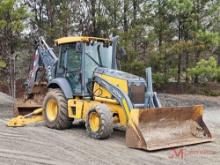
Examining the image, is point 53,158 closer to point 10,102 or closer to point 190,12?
point 10,102

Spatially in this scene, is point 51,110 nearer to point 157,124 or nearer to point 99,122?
point 99,122

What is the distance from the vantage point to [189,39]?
2133 centimetres

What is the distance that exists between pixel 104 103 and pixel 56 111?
1.60m

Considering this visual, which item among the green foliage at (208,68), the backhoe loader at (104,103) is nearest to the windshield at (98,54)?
the backhoe loader at (104,103)

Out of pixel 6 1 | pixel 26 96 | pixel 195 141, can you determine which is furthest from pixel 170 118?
pixel 6 1

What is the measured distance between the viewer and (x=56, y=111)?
10.7 metres

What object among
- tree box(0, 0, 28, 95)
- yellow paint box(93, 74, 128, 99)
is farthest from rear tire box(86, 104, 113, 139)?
tree box(0, 0, 28, 95)

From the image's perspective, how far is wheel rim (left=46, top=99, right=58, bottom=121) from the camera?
35.0 feet

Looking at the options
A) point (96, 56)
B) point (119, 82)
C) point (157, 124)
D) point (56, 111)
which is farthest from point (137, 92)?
point (56, 111)

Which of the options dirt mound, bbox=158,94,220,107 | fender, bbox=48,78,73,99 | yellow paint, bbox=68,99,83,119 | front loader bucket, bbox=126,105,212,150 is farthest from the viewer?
dirt mound, bbox=158,94,220,107

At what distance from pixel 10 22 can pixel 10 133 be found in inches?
282

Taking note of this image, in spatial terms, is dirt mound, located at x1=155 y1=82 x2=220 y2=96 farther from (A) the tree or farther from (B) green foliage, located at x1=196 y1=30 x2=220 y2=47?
(A) the tree

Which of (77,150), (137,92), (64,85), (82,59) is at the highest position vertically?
(82,59)

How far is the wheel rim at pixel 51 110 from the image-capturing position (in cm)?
1066
